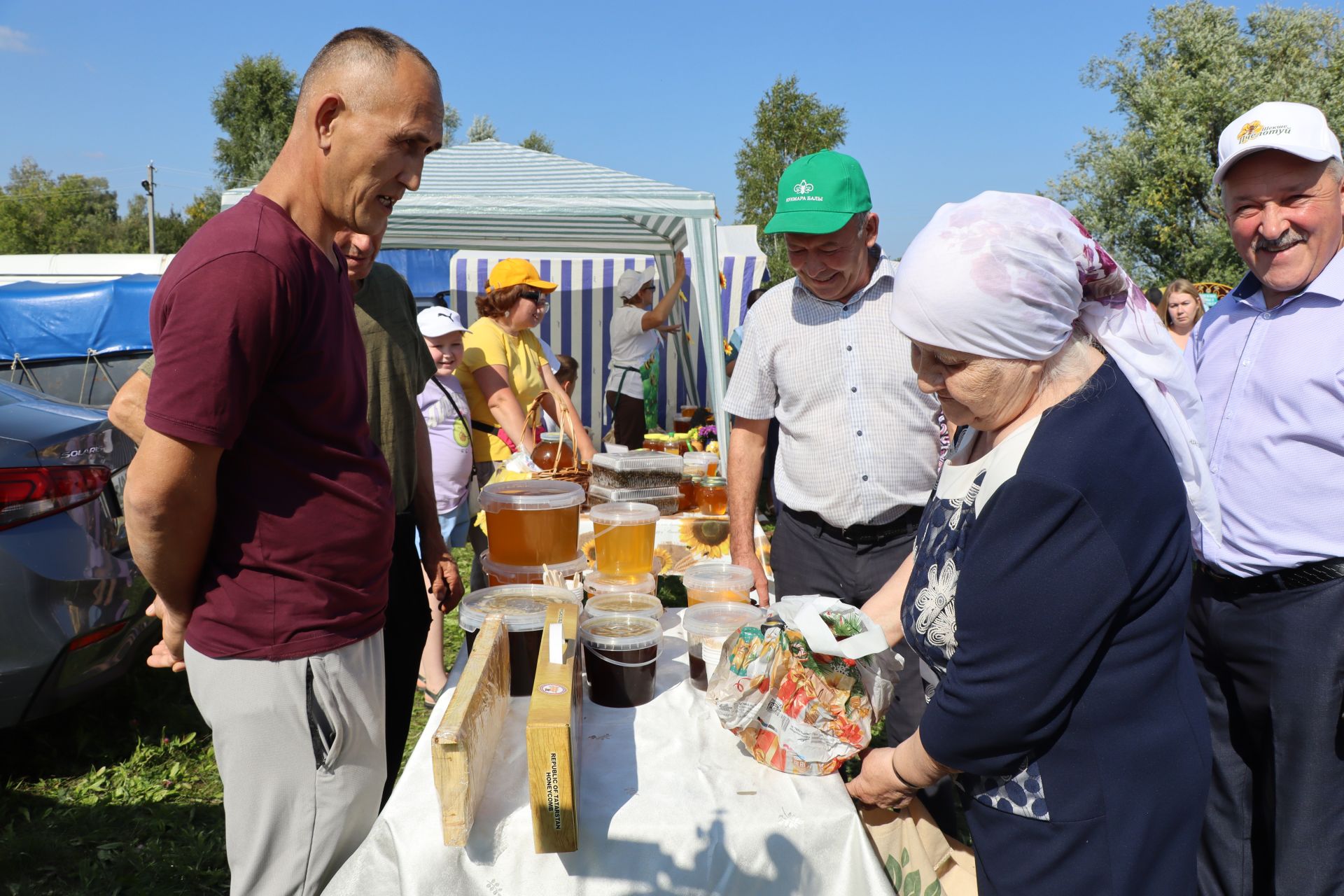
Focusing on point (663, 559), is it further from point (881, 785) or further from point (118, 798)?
point (118, 798)

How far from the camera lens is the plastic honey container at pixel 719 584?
2.30m

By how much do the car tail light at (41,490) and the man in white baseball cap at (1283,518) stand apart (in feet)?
11.1

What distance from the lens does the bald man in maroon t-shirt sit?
1.30m

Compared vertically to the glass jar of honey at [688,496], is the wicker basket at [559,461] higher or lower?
higher

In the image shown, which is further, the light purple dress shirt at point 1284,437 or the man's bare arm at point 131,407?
the light purple dress shirt at point 1284,437

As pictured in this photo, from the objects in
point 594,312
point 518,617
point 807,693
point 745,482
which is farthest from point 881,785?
point 594,312

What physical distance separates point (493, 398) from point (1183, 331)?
5.88 m

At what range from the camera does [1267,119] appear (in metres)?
2.04

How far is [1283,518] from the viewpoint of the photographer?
2070 millimetres

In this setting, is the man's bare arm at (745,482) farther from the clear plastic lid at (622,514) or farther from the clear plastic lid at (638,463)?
the clear plastic lid at (638,463)

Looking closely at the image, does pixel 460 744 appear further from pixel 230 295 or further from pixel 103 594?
pixel 103 594

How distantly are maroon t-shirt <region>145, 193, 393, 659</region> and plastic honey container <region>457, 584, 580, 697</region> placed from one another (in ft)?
0.96

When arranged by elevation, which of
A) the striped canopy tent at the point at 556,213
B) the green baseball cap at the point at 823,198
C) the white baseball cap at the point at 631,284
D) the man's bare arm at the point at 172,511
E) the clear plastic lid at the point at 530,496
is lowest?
the clear plastic lid at the point at 530,496

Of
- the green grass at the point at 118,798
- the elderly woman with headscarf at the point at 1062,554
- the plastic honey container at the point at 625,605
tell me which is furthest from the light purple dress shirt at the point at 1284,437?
the green grass at the point at 118,798
